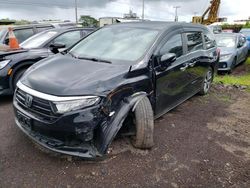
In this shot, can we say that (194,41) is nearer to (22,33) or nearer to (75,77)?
(75,77)

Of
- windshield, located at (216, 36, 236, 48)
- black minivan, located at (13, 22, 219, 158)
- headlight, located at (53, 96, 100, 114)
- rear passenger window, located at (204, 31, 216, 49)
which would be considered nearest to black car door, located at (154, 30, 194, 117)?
black minivan, located at (13, 22, 219, 158)

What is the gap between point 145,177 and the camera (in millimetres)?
2783

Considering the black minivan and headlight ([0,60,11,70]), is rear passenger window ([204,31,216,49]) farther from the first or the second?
headlight ([0,60,11,70])

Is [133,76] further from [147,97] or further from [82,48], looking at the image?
[82,48]

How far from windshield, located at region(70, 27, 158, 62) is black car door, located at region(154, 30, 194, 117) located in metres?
0.27

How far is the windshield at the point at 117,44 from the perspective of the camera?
11.6ft

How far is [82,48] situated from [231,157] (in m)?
2.84

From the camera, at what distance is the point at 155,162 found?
3072mm

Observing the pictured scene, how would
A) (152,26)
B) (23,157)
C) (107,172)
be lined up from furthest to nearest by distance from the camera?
(152,26) < (23,157) < (107,172)

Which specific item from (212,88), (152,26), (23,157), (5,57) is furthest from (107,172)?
(212,88)

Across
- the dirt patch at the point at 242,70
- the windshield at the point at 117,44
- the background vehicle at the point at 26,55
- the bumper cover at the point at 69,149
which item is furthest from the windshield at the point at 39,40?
the dirt patch at the point at 242,70

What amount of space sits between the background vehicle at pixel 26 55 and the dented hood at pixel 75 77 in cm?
169

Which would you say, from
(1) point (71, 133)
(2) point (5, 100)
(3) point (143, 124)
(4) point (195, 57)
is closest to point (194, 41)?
(4) point (195, 57)

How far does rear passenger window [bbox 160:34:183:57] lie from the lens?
379cm
